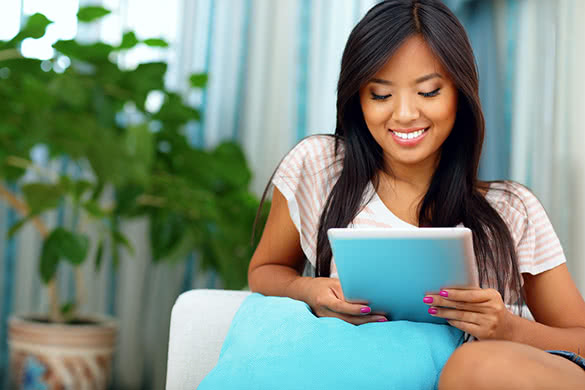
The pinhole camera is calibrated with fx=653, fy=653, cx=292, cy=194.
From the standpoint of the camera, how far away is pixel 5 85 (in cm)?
193

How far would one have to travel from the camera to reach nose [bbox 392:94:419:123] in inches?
44.1

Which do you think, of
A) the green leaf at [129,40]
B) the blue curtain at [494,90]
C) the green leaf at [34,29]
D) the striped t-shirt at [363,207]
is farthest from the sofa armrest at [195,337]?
the blue curtain at [494,90]

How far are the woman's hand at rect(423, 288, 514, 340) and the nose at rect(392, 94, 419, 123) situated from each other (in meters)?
0.35

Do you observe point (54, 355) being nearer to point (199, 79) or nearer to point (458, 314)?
point (199, 79)

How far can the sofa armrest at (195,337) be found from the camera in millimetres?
1091

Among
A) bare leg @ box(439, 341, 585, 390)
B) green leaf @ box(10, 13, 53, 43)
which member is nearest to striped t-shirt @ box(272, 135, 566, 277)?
bare leg @ box(439, 341, 585, 390)

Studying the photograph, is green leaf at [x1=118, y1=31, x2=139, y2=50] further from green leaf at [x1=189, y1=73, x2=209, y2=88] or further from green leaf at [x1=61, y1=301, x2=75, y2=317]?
green leaf at [x1=61, y1=301, x2=75, y2=317]

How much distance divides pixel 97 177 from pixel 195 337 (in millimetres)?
939

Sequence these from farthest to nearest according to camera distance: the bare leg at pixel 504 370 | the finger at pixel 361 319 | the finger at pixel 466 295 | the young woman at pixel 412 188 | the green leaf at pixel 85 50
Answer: the green leaf at pixel 85 50
the young woman at pixel 412 188
the finger at pixel 361 319
the finger at pixel 466 295
the bare leg at pixel 504 370

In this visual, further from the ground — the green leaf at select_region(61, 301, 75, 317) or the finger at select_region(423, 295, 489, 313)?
the finger at select_region(423, 295, 489, 313)

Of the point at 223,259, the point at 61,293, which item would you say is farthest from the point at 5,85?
the point at 61,293

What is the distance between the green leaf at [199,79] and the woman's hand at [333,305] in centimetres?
156

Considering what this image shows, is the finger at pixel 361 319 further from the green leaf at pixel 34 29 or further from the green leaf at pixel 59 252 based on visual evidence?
the green leaf at pixel 34 29

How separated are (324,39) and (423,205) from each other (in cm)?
164
